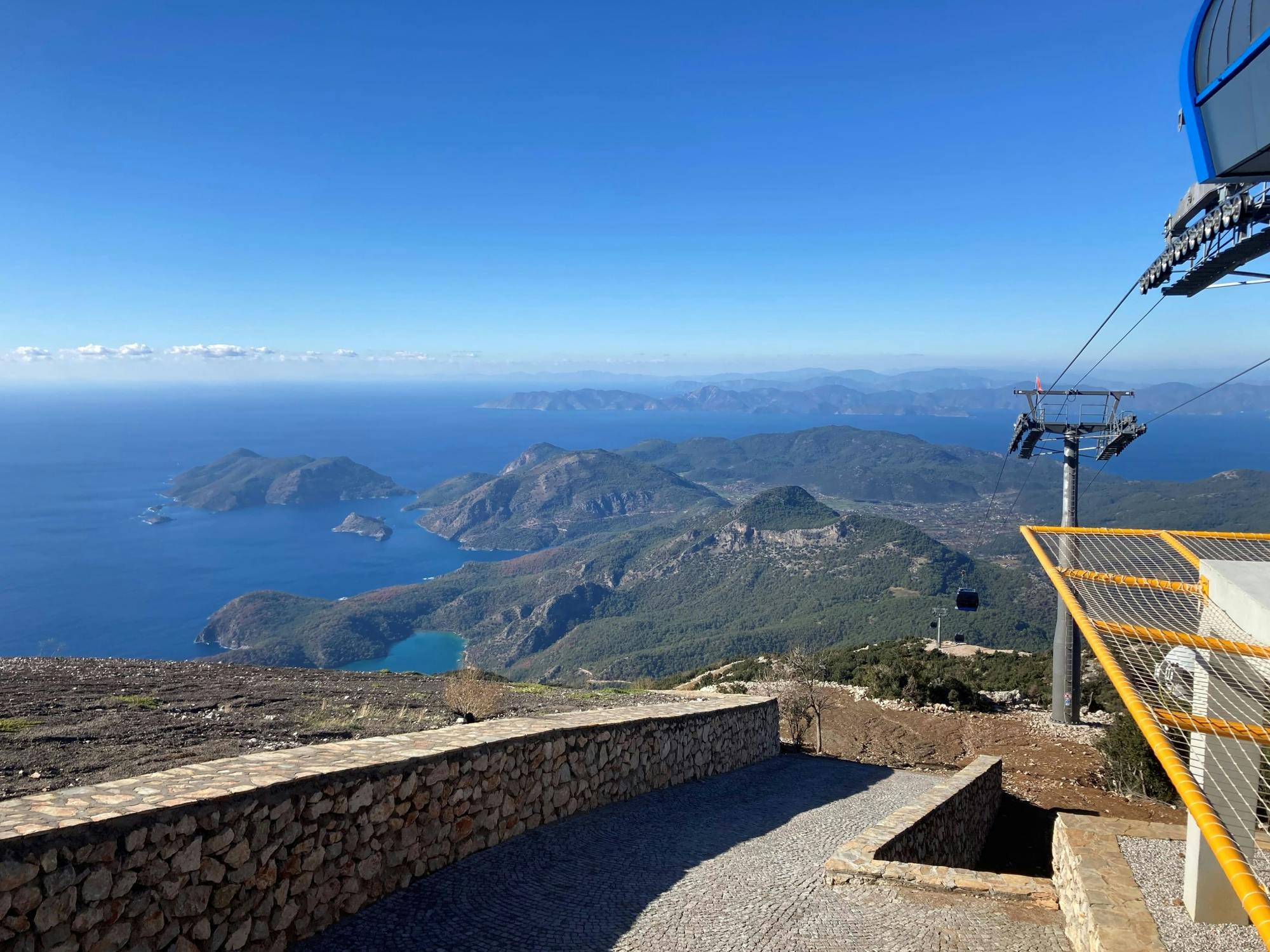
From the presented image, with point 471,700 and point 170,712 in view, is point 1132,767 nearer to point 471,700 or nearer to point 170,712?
point 471,700

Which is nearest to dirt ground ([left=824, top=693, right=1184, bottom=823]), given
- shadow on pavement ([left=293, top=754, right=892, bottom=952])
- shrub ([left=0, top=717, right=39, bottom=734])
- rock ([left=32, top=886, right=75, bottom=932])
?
shadow on pavement ([left=293, top=754, right=892, bottom=952])

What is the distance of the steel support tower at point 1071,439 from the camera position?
1403 cm

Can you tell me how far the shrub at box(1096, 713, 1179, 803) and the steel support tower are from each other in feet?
7.29

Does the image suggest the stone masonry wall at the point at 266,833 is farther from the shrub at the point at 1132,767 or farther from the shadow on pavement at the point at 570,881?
the shrub at the point at 1132,767

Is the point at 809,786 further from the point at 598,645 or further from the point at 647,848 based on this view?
the point at 598,645

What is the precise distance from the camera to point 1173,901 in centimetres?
497

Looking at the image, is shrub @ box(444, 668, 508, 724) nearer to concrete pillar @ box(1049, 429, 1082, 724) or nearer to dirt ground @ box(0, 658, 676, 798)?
dirt ground @ box(0, 658, 676, 798)

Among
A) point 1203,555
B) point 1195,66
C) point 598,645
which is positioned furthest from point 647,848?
point 598,645

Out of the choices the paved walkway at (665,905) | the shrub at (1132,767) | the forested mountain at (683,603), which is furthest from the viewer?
the forested mountain at (683,603)

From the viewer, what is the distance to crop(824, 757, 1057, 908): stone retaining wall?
573 cm

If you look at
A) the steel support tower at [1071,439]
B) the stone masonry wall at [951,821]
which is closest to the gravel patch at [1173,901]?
the stone masonry wall at [951,821]

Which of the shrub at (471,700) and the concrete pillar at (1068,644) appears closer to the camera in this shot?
the shrub at (471,700)

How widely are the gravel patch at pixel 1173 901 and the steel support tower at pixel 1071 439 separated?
8.47 m

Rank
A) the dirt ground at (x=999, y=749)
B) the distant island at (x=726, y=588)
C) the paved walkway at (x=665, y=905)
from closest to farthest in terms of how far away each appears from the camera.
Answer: the paved walkway at (x=665, y=905) → the dirt ground at (x=999, y=749) → the distant island at (x=726, y=588)
